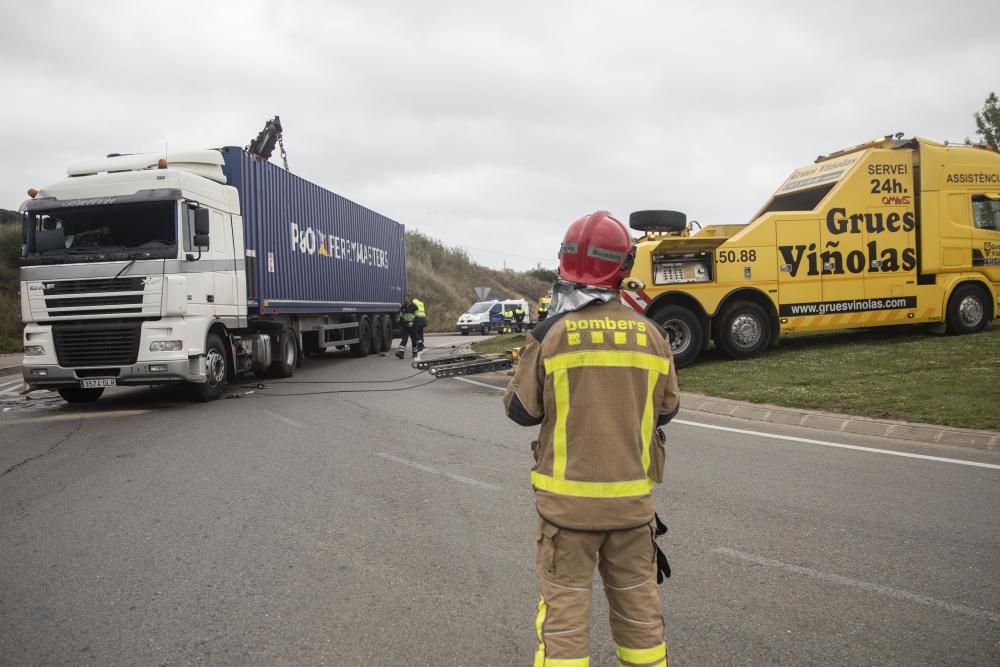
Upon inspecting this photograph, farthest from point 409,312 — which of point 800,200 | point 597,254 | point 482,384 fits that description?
point 597,254

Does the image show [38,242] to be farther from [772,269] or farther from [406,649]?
[772,269]

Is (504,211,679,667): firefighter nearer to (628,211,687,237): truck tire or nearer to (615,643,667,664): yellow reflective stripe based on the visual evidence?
(615,643,667,664): yellow reflective stripe

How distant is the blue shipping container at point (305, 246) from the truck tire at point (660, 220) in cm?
672

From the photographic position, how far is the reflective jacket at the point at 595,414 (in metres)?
2.34

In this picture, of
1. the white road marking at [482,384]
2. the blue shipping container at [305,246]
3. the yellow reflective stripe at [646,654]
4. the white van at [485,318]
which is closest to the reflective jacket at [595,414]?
the yellow reflective stripe at [646,654]

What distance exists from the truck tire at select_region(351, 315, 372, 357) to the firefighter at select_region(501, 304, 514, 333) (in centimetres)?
896

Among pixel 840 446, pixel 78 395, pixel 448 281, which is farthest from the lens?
pixel 448 281

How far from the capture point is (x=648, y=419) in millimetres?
2445

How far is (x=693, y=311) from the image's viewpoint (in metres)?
12.7

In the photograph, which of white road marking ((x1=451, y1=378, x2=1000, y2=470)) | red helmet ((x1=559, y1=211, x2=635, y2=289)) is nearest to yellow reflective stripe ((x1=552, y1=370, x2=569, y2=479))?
red helmet ((x1=559, y1=211, x2=635, y2=289))

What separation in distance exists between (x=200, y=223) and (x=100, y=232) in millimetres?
1396

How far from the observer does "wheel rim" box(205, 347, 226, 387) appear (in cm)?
1122

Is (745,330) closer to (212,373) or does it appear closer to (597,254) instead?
(212,373)

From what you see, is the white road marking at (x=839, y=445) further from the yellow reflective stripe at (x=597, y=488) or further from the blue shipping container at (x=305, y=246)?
the blue shipping container at (x=305, y=246)
